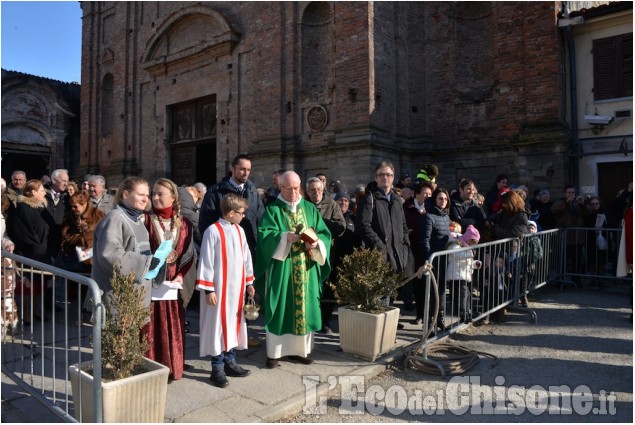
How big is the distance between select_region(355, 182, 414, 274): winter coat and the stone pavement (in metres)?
0.98

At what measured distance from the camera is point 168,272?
13.1ft

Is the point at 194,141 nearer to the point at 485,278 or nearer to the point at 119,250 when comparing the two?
the point at 485,278

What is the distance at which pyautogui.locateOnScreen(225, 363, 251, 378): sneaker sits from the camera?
163 inches

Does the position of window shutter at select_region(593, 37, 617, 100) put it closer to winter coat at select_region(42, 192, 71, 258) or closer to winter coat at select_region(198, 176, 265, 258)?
winter coat at select_region(198, 176, 265, 258)

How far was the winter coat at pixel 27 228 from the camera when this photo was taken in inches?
232

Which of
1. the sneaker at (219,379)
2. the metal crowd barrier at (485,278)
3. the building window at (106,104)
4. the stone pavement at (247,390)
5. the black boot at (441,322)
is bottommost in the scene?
the stone pavement at (247,390)

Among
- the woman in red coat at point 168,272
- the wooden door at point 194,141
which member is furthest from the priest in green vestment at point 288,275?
the wooden door at point 194,141

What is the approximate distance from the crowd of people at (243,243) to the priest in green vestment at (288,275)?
10 mm

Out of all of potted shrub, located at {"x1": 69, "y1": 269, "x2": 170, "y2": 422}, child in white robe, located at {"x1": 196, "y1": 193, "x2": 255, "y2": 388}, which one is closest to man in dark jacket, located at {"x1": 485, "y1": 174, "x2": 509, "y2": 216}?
child in white robe, located at {"x1": 196, "y1": 193, "x2": 255, "y2": 388}

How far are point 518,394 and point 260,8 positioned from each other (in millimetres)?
12723

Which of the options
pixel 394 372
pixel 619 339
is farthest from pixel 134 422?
pixel 619 339

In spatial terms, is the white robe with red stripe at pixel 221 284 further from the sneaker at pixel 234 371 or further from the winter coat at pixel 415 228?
the winter coat at pixel 415 228

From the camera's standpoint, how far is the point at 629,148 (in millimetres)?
10789

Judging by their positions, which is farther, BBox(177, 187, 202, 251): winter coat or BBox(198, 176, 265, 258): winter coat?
BBox(177, 187, 202, 251): winter coat
